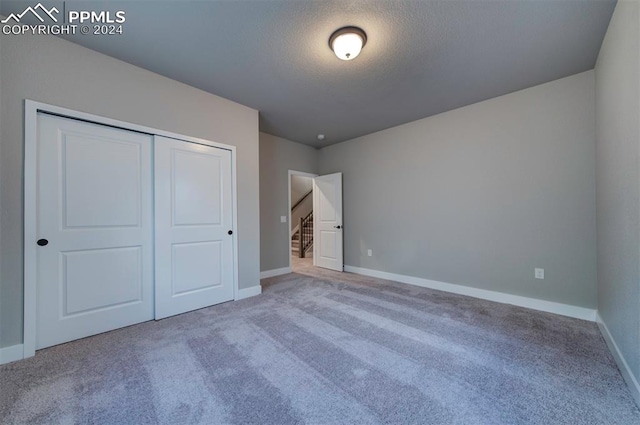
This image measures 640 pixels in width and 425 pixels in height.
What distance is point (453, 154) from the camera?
353cm

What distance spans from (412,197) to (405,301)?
1.64 meters

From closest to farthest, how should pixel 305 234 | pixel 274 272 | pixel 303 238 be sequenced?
pixel 274 272 < pixel 303 238 < pixel 305 234

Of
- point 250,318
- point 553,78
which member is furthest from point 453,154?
point 250,318

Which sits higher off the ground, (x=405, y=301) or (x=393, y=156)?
(x=393, y=156)

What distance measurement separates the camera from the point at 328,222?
205 inches

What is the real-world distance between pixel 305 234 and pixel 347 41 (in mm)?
5807

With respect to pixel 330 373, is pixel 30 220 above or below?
above

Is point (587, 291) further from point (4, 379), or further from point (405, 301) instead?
point (4, 379)

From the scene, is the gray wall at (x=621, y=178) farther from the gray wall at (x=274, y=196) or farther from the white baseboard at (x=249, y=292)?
the gray wall at (x=274, y=196)

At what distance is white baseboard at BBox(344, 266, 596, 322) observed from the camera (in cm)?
262

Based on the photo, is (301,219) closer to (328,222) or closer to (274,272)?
(328,222)

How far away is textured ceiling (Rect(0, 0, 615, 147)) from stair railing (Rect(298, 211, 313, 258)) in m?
4.33

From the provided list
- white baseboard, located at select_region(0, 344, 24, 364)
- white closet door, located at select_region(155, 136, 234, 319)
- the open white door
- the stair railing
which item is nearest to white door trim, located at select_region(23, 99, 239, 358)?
white baseboard, located at select_region(0, 344, 24, 364)

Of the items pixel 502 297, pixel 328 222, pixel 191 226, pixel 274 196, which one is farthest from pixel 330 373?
pixel 328 222
